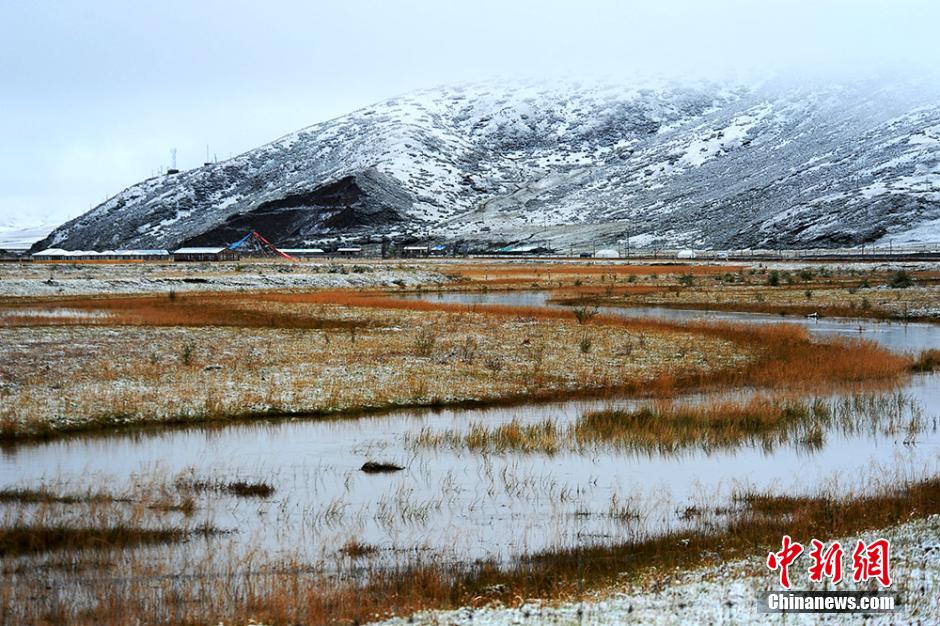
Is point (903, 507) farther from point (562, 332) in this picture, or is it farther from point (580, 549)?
point (562, 332)

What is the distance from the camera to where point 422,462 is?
17.8m

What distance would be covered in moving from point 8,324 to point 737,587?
3759 cm

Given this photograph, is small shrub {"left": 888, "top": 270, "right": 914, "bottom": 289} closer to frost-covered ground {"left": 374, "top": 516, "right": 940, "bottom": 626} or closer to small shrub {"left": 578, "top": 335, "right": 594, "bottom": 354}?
small shrub {"left": 578, "top": 335, "right": 594, "bottom": 354}

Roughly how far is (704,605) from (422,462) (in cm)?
834

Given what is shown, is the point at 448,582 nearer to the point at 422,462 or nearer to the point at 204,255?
the point at 422,462

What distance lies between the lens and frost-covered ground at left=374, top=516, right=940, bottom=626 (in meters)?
9.88

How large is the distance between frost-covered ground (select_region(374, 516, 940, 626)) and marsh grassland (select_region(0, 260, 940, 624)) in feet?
0.57

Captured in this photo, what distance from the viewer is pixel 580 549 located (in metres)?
12.8

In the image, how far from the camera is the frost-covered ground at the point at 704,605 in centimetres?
988

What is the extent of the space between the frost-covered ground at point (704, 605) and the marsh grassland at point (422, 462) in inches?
6.8

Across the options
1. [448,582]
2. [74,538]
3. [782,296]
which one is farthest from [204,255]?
[448,582]

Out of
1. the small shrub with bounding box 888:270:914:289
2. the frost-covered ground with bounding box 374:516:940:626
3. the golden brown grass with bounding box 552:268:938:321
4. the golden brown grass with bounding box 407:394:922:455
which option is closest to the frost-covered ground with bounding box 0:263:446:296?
the golden brown grass with bounding box 552:268:938:321

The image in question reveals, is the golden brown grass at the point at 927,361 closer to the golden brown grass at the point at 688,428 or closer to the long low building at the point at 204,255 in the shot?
the golden brown grass at the point at 688,428

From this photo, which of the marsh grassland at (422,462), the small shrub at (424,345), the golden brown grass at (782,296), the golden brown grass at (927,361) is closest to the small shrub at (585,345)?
the marsh grassland at (422,462)
